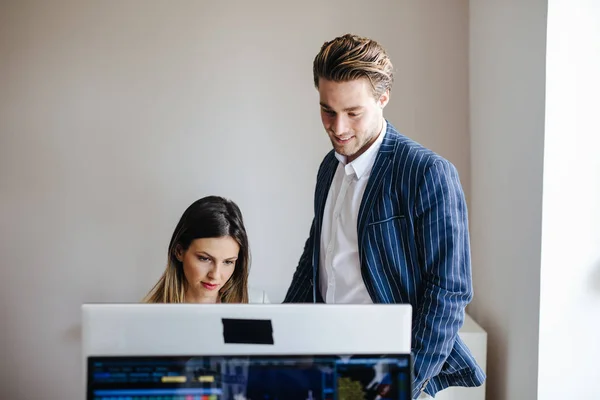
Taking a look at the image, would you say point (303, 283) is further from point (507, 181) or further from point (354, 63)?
point (507, 181)

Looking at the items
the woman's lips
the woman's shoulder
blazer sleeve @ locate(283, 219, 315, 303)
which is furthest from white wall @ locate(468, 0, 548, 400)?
the woman's lips

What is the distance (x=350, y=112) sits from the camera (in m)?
1.72

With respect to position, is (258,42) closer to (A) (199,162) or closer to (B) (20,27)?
(A) (199,162)

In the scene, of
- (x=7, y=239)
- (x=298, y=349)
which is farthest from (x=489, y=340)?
(x=7, y=239)

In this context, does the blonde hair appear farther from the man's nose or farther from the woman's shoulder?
the woman's shoulder

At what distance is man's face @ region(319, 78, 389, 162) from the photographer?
171 centimetres

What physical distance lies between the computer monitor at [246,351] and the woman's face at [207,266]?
1195 mm

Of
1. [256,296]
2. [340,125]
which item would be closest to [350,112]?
[340,125]

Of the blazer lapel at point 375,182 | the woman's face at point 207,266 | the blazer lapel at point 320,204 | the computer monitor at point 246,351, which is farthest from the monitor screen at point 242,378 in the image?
the woman's face at point 207,266

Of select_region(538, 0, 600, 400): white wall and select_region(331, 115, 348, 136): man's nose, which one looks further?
select_region(538, 0, 600, 400): white wall

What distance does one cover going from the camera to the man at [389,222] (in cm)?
158

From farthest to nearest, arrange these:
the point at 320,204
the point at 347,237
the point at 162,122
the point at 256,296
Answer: the point at 162,122
the point at 256,296
the point at 320,204
the point at 347,237

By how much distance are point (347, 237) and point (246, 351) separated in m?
0.88

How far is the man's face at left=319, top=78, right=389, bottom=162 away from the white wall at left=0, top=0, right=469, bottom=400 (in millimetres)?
1235
